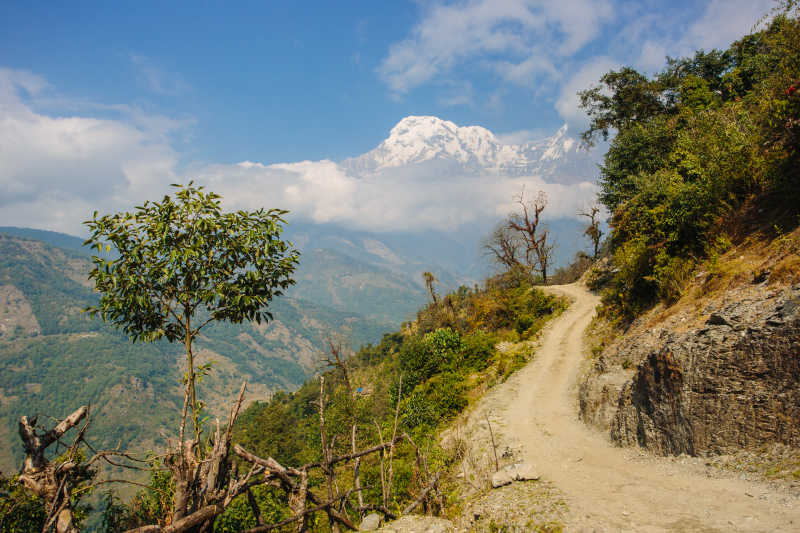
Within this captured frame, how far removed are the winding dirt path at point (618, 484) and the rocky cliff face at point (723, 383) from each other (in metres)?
0.85

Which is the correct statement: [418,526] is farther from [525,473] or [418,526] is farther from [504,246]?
[504,246]

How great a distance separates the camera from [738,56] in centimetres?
3691

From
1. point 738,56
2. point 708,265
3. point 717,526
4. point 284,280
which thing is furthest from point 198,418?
point 738,56

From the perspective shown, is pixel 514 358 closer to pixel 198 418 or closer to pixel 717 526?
pixel 717 526

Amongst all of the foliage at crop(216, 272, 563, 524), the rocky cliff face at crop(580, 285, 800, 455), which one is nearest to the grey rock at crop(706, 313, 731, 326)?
the rocky cliff face at crop(580, 285, 800, 455)

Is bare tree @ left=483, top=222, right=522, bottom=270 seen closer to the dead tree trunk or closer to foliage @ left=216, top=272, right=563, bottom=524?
foliage @ left=216, top=272, right=563, bottom=524

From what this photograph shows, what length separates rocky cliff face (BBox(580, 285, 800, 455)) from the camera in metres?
7.60

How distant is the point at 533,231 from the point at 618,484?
3989 cm

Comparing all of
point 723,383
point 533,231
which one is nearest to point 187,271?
point 723,383

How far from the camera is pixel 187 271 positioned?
25.3 feet

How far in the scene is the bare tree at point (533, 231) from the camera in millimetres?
45562

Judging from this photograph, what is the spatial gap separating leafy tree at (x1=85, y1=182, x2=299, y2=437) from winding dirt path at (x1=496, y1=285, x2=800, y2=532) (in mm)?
7879

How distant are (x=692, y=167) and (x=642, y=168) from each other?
1359 cm

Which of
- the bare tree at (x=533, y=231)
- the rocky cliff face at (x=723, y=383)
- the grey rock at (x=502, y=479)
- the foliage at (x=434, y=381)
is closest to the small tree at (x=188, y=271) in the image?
the foliage at (x=434, y=381)
